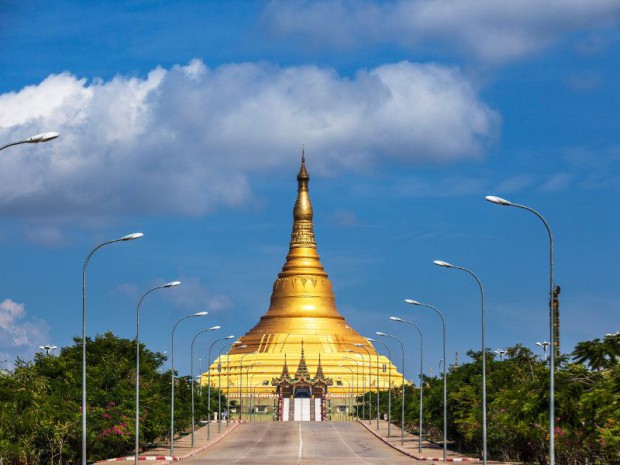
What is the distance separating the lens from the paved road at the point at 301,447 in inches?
2266

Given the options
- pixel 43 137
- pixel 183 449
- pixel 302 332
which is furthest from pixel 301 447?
pixel 302 332

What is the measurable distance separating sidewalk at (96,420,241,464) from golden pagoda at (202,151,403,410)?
147 feet

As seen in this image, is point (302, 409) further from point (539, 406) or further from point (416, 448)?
point (539, 406)

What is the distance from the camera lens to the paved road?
57562 millimetres

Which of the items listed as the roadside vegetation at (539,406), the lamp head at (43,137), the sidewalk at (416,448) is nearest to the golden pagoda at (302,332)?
the sidewalk at (416,448)

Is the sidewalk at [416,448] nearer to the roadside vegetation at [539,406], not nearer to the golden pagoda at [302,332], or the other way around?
the roadside vegetation at [539,406]

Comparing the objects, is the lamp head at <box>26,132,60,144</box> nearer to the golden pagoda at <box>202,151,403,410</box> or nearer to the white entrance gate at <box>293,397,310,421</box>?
the white entrance gate at <box>293,397,310,421</box>

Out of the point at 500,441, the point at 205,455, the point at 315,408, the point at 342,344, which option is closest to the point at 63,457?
the point at 205,455

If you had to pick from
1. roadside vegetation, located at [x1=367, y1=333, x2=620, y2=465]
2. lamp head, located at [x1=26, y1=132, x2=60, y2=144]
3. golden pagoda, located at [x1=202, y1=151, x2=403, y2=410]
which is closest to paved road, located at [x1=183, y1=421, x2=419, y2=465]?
roadside vegetation, located at [x1=367, y1=333, x2=620, y2=465]

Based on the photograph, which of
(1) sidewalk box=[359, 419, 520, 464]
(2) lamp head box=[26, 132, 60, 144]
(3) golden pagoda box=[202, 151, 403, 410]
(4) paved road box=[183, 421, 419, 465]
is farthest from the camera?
(3) golden pagoda box=[202, 151, 403, 410]

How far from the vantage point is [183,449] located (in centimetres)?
6831

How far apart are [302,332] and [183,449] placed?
79.5 metres

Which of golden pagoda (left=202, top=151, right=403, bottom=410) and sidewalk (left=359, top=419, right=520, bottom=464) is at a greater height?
golden pagoda (left=202, top=151, right=403, bottom=410)

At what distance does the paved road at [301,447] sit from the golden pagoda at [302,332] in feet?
140
